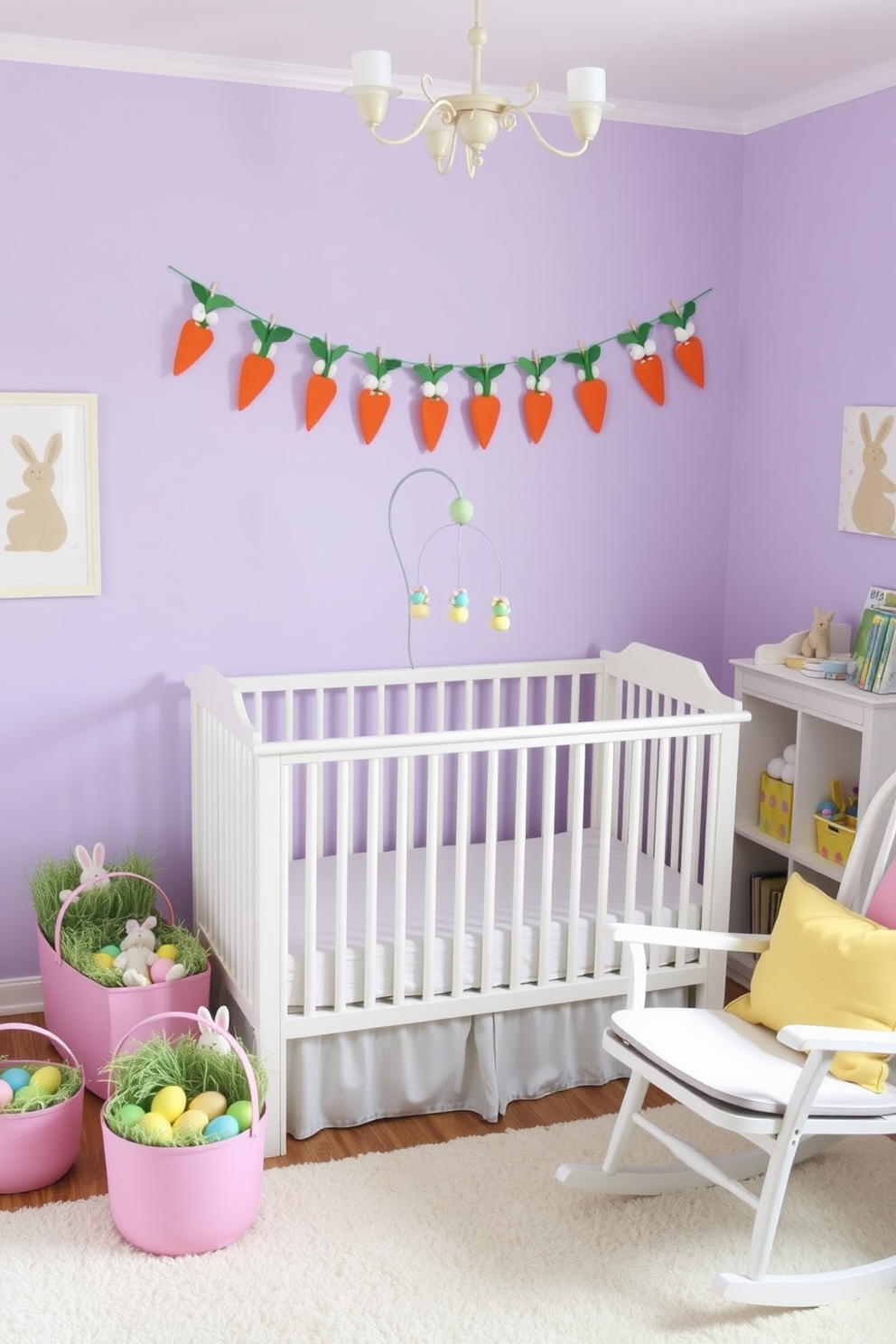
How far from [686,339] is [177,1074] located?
2.29 meters

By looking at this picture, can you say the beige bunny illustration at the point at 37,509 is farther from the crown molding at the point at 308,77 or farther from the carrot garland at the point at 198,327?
the crown molding at the point at 308,77

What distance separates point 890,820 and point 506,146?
1.91 m

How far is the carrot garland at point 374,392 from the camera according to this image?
324 cm

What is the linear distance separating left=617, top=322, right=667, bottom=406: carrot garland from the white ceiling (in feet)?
1.89

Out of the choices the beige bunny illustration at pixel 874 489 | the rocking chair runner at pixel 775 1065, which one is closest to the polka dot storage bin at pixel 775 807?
the rocking chair runner at pixel 775 1065

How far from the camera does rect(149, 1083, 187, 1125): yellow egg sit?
89.4 inches

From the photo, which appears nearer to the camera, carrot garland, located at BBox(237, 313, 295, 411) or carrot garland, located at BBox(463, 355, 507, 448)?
carrot garland, located at BBox(237, 313, 295, 411)

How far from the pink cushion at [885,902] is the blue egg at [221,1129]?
122cm

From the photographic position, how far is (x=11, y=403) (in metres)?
2.97

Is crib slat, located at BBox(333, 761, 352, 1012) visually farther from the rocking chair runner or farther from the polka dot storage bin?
the polka dot storage bin

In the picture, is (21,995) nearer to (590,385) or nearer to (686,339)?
(590,385)

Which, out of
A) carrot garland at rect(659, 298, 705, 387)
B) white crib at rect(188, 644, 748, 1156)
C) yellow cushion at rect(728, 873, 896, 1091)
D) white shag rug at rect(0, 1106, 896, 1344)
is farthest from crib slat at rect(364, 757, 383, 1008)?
carrot garland at rect(659, 298, 705, 387)

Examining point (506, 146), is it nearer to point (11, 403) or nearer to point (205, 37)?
point (205, 37)

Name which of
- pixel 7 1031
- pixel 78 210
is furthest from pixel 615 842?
pixel 78 210
